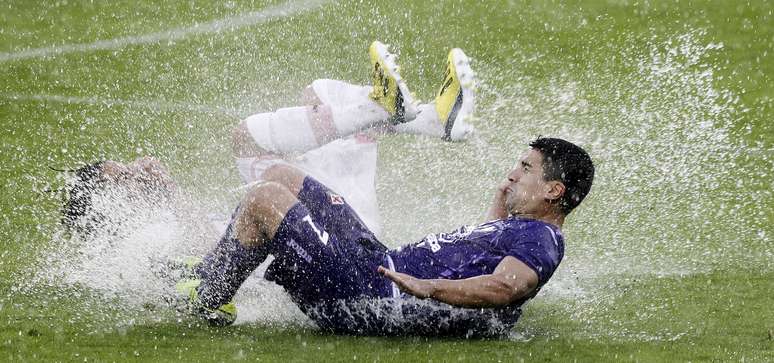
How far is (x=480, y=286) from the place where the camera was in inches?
181

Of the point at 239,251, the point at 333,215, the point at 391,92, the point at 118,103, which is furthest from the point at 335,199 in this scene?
the point at 118,103

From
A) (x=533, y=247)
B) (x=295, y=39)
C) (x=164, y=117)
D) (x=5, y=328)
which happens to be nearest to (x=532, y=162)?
(x=533, y=247)

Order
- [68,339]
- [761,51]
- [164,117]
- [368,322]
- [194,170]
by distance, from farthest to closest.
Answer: [761,51]
[164,117]
[194,170]
[368,322]
[68,339]

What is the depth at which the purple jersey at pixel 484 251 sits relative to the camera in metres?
4.73

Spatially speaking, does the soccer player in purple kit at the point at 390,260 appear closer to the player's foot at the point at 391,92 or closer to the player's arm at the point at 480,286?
the player's arm at the point at 480,286

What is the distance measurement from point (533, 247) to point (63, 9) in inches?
296

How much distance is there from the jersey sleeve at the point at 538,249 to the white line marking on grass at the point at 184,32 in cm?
623

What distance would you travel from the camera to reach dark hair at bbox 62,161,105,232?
5863 millimetres

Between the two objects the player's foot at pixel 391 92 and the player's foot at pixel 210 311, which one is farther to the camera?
the player's foot at pixel 391 92

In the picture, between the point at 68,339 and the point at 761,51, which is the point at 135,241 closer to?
the point at 68,339

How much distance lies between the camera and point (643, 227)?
7328 millimetres

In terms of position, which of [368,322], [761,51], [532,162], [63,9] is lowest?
[761,51]

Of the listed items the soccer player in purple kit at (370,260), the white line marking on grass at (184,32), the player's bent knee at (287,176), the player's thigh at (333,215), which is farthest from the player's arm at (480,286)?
the white line marking on grass at (184,32)

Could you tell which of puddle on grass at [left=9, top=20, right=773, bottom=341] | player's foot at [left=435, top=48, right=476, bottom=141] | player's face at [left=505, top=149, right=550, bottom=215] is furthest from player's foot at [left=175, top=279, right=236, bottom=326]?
player's foot at [left=435, top=48, right=476, bottom=141]
